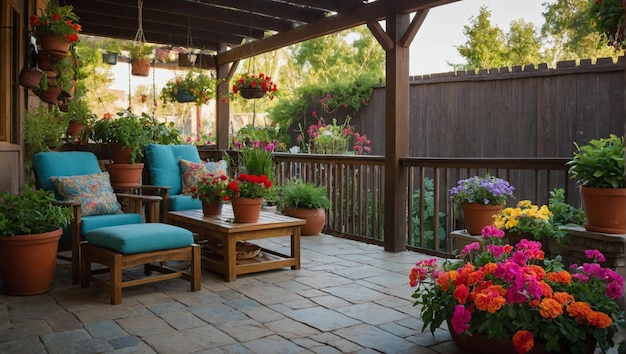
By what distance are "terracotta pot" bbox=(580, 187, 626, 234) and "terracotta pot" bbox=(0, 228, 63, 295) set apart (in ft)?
11.0

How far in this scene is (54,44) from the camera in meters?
4.29

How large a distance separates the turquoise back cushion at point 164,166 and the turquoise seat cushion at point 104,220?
100 cm

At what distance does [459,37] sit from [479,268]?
23.7 ft

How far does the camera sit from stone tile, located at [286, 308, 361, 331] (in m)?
3.11

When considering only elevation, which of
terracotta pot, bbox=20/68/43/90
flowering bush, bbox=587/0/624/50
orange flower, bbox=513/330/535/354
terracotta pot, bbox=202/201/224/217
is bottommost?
orange flower, bbox=513/330/535/354

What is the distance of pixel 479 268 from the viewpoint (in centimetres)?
276

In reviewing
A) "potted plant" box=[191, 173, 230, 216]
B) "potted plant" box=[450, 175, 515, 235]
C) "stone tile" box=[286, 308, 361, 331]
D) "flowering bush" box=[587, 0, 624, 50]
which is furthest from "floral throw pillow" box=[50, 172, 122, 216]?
"flowering bush" box=[587, 0, 624, 50]

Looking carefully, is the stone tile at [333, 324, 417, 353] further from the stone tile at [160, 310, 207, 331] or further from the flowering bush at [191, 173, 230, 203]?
the flowering bush at [191, 173, 230, 203]

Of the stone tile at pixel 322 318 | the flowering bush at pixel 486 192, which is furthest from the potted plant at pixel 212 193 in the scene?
the flowering bush at pixel 486 192

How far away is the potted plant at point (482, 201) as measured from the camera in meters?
4.26

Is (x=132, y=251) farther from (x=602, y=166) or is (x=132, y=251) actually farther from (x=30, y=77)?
(x=602, y=166)

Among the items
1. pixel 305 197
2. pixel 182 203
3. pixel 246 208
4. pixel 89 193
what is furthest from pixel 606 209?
pixel 89 193

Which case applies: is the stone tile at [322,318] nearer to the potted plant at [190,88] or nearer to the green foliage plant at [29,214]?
the green foliage plant at [29,214]

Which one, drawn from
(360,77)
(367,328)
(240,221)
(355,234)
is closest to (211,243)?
(240,221)
